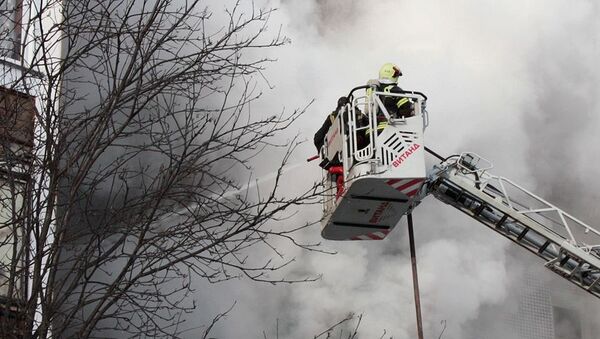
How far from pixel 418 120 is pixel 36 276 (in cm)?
421

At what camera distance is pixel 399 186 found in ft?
28.2

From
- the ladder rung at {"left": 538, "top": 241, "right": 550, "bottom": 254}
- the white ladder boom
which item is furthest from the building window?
the ladder rung at {"left": 538, "top": 241, "right": 550, "bottom": 254}

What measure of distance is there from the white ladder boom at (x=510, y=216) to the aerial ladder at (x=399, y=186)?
0.03 feet

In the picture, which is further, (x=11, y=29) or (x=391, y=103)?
(x=391, y=103)

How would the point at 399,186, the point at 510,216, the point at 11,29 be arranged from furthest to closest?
the point at 510,216
the point at 399,186
the point at 11,29

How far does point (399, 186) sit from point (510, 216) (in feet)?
5.56

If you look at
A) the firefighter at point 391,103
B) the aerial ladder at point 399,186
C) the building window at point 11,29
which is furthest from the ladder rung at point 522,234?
the building window at point 11,29

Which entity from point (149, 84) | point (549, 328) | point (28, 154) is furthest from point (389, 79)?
point (549, 328)

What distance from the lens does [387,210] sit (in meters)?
9.05

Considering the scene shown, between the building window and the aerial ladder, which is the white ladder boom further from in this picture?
the building window

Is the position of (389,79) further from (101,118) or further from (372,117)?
(101,118)

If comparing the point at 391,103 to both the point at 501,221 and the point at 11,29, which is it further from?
the point at 11,29

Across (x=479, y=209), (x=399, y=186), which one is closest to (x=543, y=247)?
(x=479, y=209)

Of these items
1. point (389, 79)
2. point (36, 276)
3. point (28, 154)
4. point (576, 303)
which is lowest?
point (36, 276)
